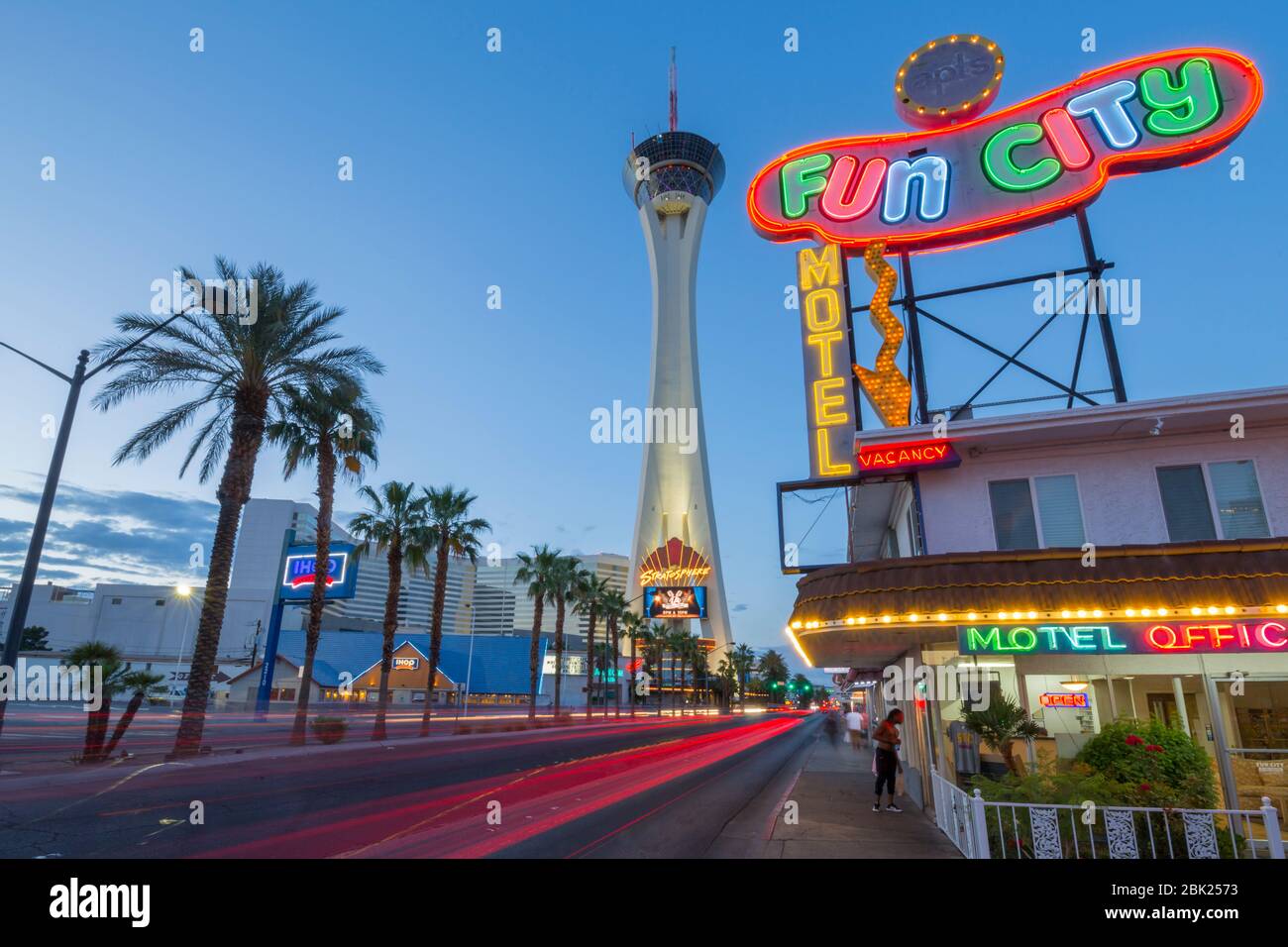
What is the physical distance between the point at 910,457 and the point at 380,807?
38.2ft

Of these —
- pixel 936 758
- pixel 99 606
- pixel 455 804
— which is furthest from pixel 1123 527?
pixel 99 606

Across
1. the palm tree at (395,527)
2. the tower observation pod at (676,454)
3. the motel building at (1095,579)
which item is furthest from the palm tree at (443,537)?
the tower observation pod at (676,454)

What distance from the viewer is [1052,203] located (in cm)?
1512

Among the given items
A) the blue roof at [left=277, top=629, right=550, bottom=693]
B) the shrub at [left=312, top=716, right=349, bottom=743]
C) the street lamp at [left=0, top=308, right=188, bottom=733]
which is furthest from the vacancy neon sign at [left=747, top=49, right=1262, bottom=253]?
the blue roof at [left=277, top=629, right=550, bottom=693]

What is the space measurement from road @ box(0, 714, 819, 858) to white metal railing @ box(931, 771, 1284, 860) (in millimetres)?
3596

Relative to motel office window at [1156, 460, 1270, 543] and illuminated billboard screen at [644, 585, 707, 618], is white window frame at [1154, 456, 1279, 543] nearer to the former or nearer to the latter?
motel office window at [1156, 460, 1270, 543]

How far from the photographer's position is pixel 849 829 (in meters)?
11.0

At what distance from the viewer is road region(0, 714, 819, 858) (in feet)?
30.0

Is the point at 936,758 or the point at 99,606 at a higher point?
the point at 99,606

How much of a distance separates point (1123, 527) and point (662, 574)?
344 feet

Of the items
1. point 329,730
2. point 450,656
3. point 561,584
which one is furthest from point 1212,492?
point 450,656
